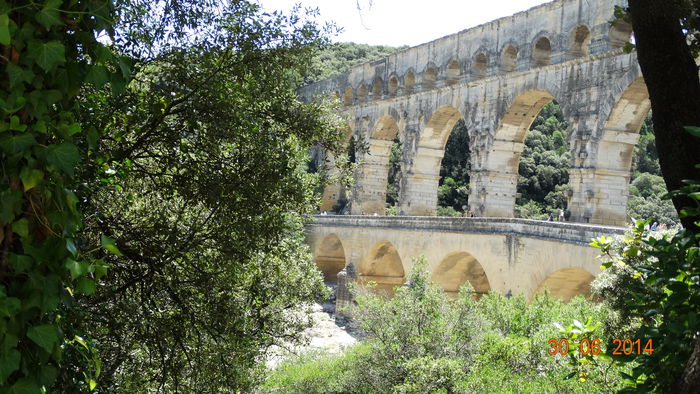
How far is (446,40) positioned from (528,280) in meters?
12.0

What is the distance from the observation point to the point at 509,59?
80.9ft

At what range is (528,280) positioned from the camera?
19203 millimetres

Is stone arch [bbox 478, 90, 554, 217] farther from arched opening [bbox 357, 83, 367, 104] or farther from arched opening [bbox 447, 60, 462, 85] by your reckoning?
arched opening [bbox 357, 83, 367, 104]

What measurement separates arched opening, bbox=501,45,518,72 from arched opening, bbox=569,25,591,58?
3.02 m

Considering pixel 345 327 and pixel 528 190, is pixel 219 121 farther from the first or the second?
pixel 528 190

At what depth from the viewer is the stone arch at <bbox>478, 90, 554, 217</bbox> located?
24.2m

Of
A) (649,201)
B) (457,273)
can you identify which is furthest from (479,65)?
(649,201)

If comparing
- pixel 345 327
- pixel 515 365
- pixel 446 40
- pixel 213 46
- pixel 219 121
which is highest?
pixel 446 40

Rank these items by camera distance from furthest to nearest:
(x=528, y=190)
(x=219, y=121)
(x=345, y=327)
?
(x=528, y=190) < (x=345, y=327) < (x=219, y=121)

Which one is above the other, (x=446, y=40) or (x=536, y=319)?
(x=446, y=40)

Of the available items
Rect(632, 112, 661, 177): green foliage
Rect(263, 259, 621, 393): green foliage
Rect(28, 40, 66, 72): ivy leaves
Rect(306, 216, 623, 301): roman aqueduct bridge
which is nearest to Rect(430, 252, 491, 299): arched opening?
Rect(306, 216, 623, 301): roman aqueduct bridge

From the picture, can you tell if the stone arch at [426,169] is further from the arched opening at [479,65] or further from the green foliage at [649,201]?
the green foliage at [649,201]

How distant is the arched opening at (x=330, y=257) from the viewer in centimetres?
3315

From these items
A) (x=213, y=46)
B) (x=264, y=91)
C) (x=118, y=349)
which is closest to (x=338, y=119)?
(x=264, y=91)
